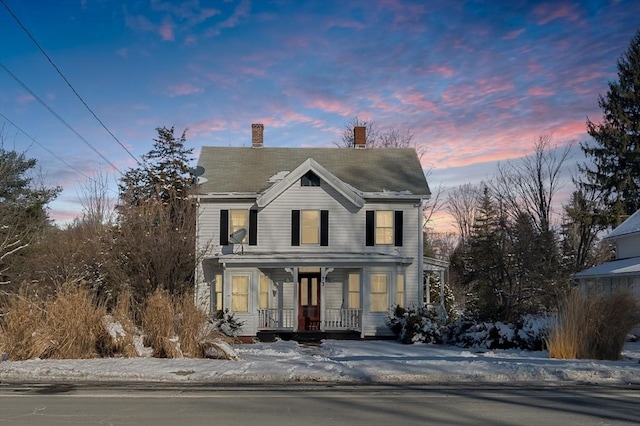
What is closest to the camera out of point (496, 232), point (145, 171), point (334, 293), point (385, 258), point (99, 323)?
point (99, 323)

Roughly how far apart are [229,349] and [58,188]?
2462 centimetres

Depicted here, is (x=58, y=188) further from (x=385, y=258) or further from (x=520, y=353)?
(x=520, y=353)

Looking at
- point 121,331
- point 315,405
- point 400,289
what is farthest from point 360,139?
point 315,405

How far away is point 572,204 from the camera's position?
4822 cm

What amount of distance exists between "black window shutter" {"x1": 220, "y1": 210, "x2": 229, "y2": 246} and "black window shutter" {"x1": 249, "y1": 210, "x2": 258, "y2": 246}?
99 centimetres

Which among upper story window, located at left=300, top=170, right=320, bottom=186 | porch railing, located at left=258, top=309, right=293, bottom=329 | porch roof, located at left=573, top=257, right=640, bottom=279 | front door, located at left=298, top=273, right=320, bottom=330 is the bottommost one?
porch railing, located at left=258, top=309, right=293, bottom=329

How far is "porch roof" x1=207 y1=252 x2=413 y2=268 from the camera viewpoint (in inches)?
986

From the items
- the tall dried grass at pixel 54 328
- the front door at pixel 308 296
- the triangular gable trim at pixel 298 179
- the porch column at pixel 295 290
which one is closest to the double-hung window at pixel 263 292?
the front door at pixel 308 296

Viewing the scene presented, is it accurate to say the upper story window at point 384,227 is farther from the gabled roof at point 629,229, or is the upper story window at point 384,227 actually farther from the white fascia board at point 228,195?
the gabled roof at point 629,229

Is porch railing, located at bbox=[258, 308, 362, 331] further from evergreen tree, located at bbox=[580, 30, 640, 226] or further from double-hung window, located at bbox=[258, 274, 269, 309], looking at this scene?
evergreen tree, located at bbox=[580, 30, 640, 226]

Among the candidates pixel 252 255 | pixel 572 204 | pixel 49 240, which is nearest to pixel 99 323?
pixel 252 255

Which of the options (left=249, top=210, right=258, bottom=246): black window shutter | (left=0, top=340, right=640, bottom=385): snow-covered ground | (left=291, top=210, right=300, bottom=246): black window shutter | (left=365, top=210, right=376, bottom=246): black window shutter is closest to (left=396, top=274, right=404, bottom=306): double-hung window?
(left=365, top=210, right=376, bottom=246): black window shutter

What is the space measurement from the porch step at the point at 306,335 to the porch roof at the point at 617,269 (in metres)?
11.3

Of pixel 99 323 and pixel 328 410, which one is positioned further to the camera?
pixel 99 323
